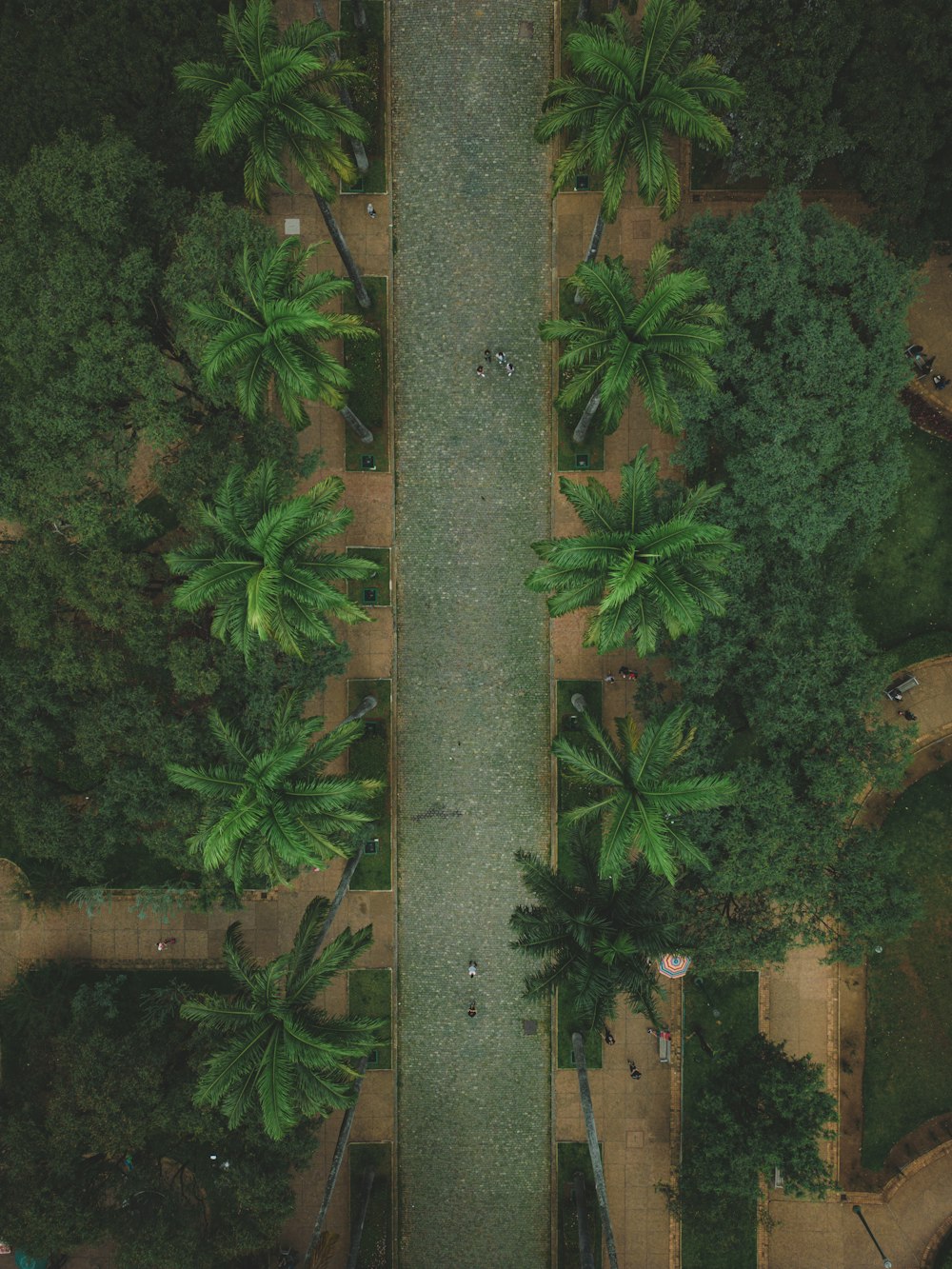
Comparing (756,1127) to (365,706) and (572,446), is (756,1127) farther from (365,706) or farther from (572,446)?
(572,446)

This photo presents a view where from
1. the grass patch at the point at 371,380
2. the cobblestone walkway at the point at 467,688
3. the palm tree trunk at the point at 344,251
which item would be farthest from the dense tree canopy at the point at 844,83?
the grass patch at the point at 371,380

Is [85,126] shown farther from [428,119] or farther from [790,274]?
[790,274]

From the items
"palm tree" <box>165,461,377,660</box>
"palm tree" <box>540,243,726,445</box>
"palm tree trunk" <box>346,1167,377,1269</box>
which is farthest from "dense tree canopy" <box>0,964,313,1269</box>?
"palm tree" <box>540,243,726,445</box>

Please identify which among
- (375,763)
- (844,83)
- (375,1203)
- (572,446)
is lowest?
(375,1203)

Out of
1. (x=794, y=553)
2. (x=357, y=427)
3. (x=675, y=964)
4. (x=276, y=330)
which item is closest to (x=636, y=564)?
(x=794, y=553)

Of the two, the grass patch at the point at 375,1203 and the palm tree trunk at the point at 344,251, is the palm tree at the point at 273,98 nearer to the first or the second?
the palm tree trunk at the point at 344,251
